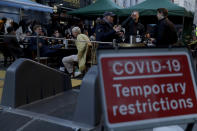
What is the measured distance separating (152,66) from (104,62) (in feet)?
1.54

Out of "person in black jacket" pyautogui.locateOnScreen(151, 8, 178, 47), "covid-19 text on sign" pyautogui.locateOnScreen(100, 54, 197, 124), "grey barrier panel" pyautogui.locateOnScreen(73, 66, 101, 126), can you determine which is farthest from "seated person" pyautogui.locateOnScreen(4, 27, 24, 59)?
"covid-19 text on sign" pyautogui.locateOnScreen(100, 54, 197, 124)

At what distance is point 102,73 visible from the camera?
2197 mm

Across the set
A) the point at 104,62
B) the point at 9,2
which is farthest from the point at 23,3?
the point at 104,62

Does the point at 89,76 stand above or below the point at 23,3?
below

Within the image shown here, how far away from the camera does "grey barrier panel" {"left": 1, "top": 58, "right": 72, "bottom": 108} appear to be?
3789 mm

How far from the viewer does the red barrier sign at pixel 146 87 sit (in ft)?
7.09

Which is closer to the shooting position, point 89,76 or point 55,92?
point 89,76

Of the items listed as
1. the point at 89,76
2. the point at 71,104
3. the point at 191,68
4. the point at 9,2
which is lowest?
the point at 71,104

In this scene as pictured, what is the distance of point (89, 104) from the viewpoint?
3199 millimetres

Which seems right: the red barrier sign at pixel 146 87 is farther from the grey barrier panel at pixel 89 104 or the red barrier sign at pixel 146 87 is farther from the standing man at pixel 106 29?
the standing man at pixel 106 29

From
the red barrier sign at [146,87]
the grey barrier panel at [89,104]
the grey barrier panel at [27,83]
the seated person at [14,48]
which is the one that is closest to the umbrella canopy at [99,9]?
the seated person at [14,48]

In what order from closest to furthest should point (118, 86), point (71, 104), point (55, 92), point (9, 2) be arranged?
point (118, 86) → point (71, 104) → point (55, 92) → point (9, 2)

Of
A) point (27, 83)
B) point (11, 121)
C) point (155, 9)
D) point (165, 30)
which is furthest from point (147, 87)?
point (155, 9)

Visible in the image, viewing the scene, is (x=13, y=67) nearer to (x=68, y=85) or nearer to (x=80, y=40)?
(x=68, y=85)
